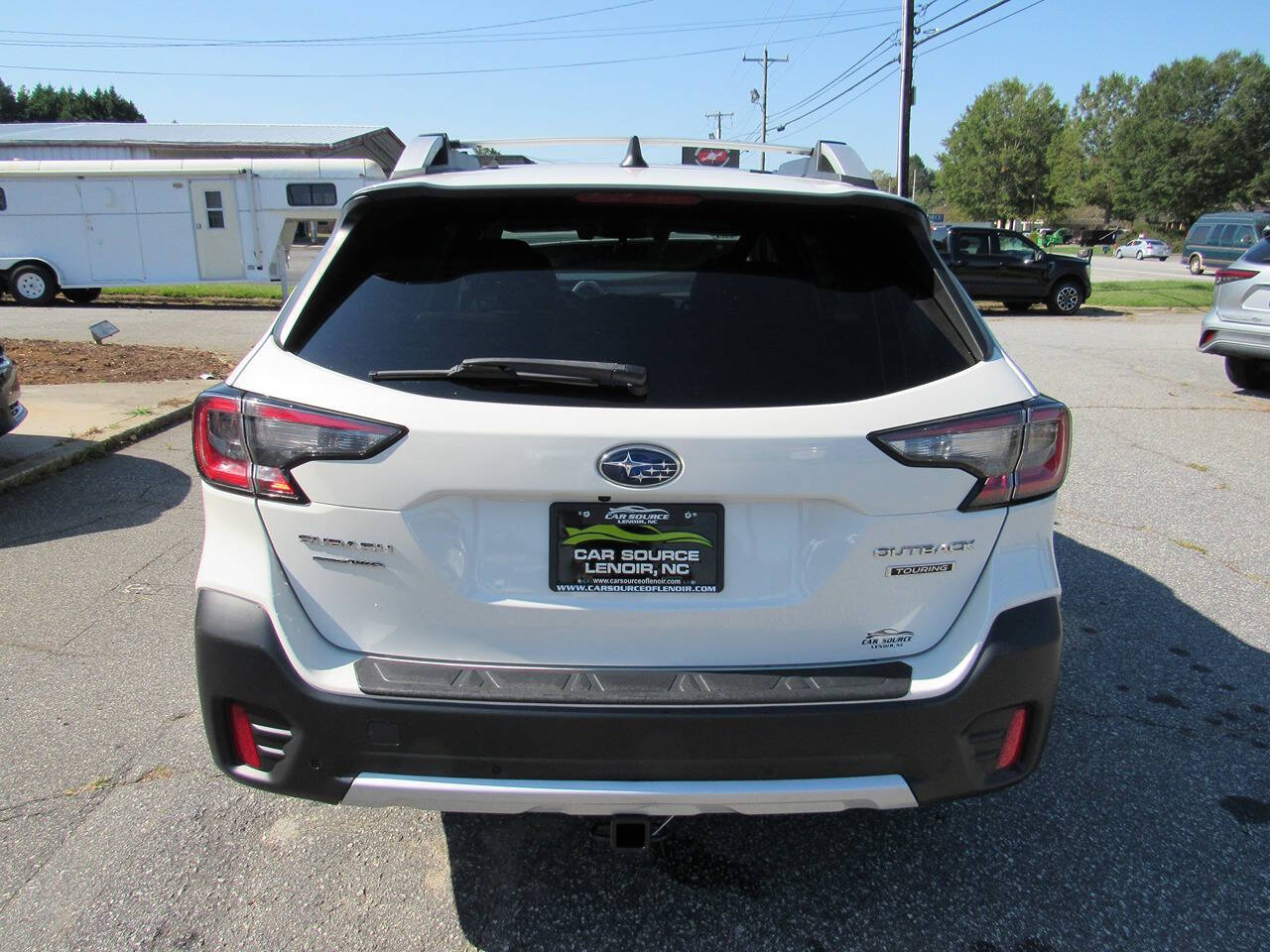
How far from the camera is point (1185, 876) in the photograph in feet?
8.40

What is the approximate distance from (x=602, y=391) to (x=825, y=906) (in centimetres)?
151

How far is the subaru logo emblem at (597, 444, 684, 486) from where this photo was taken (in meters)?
1.92

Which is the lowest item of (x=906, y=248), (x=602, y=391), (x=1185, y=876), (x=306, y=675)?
(x=1185, y=876)

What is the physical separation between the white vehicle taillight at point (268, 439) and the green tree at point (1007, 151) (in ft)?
283

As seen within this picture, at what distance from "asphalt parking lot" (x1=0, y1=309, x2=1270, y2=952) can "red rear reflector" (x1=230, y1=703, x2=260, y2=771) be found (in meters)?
0.53

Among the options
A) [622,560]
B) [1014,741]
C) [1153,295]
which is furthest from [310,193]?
[1153,295]

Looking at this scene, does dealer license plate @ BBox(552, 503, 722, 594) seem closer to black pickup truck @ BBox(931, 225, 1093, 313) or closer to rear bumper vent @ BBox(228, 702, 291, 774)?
rear bumper vent @ BBox(228, 702, 291, 774)

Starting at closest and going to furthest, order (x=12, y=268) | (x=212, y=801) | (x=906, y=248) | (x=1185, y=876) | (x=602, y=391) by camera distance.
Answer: (x=602, y=391) → (x=906, y=248) → (x=1185, y=876) → (x=212, y=801) → (x=12, y=268)

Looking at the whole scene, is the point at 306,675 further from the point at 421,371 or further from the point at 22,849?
the point at 22,849

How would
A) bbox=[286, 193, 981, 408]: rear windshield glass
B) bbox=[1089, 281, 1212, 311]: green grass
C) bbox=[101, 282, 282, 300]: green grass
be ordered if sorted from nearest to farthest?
1. bbox=[286, 193, 981, 408]: rear windshield glass
2. bbox=[101, 282, 282, 300]: green grass
3. bbox=[1089, 281, 1212, 311]: green grass

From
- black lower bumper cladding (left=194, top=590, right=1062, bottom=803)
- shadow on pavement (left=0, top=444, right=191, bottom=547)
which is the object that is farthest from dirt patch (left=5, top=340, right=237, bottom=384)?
black lower bumper cladding (left=194, top=590, right=1062, bottom=803)

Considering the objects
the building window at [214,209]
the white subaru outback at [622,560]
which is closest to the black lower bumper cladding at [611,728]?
the white subaru outback at [622,560]

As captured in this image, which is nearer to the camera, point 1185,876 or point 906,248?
point 906,248

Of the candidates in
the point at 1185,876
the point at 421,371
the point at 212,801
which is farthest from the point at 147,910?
the point at 1185,876
